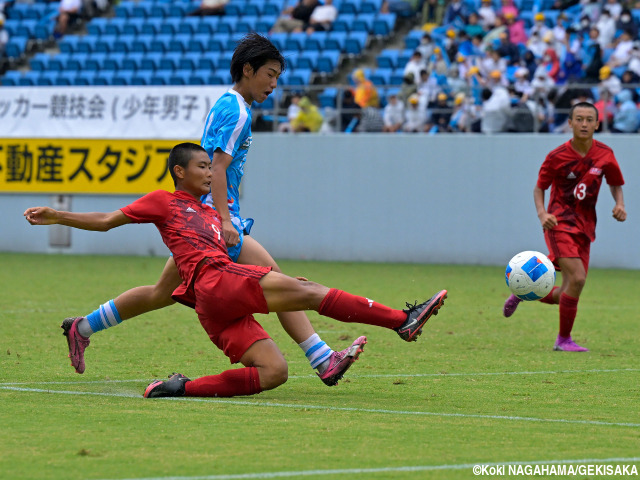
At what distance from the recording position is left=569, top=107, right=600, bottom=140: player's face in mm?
9375

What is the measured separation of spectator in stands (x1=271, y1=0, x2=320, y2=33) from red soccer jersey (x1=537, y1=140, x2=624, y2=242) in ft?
50.5

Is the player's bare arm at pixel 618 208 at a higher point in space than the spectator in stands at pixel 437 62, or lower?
higher

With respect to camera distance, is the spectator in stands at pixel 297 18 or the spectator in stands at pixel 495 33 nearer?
the spectator in stands at pixel 495 33

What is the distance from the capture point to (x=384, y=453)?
4.83 m

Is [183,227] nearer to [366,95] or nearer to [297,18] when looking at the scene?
[366,95]

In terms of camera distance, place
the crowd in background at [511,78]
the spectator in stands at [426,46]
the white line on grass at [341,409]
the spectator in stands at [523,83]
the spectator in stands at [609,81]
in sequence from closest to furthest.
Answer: the white line on grass at [341,409] < the spectator in stands at [609,81] < the crowd in background at [511,78] < the spectator in stands at [523,83] < the spectator in stands at [426,46]

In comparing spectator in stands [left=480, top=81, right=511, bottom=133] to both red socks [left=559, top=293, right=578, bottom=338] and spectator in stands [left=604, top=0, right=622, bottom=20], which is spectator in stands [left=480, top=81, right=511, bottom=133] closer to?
spectator in stands [left=604, top=0, right=622, bottom=20]

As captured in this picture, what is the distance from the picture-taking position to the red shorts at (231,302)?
622 centimetres

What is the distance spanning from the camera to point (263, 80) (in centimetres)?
707

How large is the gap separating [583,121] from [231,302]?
14.3 ft

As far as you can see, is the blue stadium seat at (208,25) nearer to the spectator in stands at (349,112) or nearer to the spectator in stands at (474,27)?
the spectator in stands at (349,112)

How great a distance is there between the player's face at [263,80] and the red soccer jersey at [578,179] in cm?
335

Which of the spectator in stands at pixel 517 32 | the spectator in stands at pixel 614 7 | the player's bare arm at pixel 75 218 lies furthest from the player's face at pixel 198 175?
the spectator in stands at pixel 614 7

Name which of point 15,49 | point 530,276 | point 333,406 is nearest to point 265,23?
point 15,49
